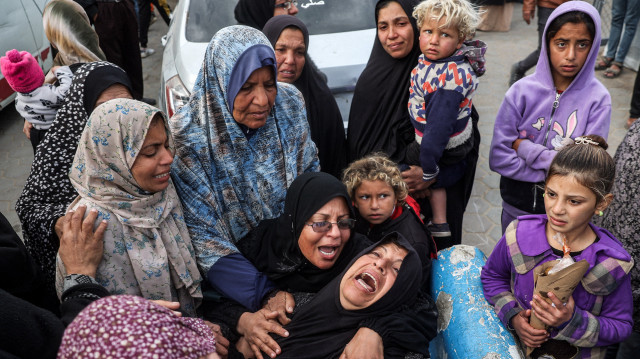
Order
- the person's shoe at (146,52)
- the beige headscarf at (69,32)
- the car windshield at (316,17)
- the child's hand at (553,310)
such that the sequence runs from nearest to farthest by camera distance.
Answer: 1. the child's hand at (553,310)
2. the beige headscarf at (69,32)
3. the car windshield at (316,17)
4. the person's shoe at (146,52)

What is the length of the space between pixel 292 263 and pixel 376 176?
0.66m

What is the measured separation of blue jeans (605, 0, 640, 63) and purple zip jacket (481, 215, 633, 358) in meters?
5.86

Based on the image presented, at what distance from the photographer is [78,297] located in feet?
6.09

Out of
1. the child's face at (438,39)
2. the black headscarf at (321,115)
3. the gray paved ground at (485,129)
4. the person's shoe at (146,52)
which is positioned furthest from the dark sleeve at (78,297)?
the person's shoe at (146,52)

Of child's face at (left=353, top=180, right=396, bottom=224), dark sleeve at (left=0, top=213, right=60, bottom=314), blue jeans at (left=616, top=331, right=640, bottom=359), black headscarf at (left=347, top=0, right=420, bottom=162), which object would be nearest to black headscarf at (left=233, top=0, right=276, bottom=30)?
black headscarf at (left=347, top=0, right=420, bottom=162)

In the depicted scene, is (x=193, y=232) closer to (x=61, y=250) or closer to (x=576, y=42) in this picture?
(x=61, y=250)

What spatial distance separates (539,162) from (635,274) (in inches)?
28.2

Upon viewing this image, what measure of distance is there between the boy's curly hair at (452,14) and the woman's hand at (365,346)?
171cm

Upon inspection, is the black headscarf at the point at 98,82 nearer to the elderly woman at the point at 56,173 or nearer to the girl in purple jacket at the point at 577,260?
the elderly woman at the point at 56,173

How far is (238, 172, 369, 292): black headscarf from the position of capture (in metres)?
2.23

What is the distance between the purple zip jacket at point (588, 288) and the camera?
6.58ft

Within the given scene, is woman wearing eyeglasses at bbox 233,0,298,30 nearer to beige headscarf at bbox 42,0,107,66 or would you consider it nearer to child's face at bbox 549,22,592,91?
beige headscarf at bbox 42,0,107,66

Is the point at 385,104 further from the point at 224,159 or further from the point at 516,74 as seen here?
the point at 516,74

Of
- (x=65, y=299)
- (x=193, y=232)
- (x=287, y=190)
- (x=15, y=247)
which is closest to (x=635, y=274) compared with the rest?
(x=287, y=190)
